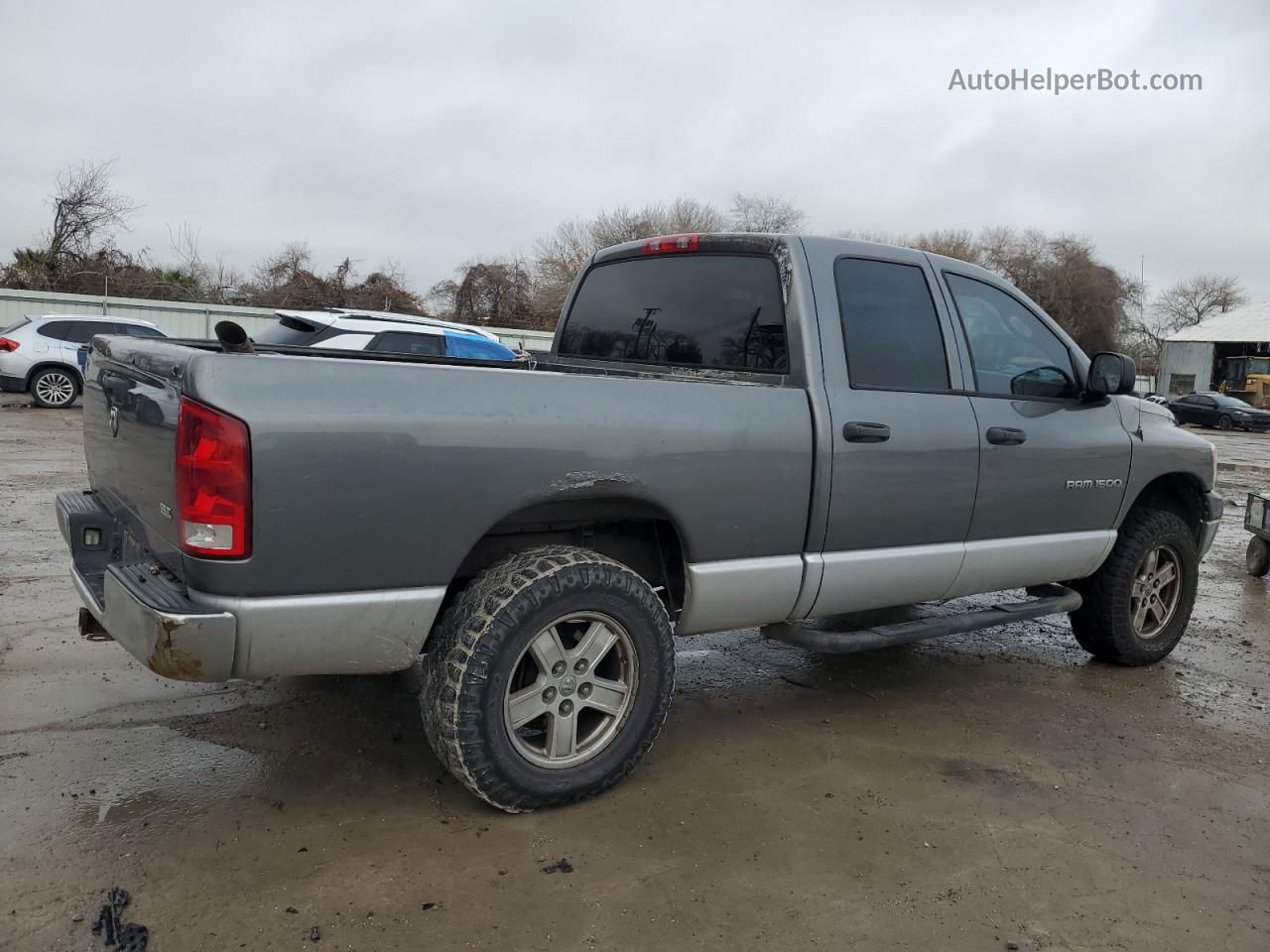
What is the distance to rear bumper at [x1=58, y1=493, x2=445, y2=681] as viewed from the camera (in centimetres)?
256

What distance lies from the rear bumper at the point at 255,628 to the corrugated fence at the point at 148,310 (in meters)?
19.7

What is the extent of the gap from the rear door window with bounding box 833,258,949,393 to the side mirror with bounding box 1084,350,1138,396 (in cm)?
86

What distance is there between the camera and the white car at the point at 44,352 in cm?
1566

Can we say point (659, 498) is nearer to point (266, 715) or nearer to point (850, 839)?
point (850, 839)

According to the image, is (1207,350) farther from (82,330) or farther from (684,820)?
(684,820)

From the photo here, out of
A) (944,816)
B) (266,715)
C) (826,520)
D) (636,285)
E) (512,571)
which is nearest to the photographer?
(512,571)

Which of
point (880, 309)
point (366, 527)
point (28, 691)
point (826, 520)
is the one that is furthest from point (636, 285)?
point (28, 691)

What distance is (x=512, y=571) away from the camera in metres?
3.04

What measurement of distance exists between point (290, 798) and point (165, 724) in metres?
0.85

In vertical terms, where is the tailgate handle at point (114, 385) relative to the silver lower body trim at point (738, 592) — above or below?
above

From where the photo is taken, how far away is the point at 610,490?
311 cm

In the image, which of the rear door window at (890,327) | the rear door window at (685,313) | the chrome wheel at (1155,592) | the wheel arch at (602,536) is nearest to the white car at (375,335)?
the rear door window at (685,313)

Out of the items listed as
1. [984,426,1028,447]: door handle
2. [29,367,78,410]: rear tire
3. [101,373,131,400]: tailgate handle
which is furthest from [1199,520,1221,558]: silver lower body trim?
[29,367,78,410]: rear tire

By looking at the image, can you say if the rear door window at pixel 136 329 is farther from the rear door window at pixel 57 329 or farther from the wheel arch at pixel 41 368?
the wheel arch at pixel 41 368
